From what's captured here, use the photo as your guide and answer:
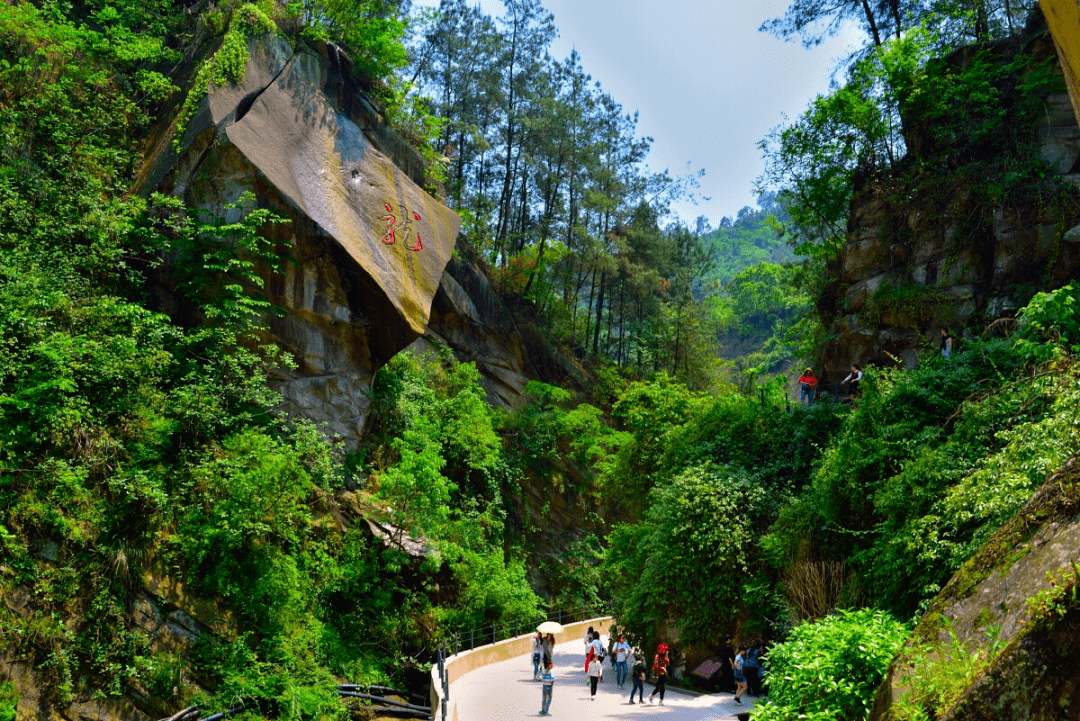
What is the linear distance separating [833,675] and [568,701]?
28.2 feet

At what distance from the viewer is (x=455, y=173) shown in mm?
35812

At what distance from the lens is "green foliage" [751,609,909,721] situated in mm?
6211

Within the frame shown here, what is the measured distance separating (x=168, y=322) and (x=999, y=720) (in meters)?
16.8

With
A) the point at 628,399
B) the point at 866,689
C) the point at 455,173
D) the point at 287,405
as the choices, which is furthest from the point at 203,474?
the point at 455,173

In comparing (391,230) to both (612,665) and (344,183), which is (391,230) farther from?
(612,665)

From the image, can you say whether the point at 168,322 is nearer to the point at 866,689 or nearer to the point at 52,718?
the point at 52,718

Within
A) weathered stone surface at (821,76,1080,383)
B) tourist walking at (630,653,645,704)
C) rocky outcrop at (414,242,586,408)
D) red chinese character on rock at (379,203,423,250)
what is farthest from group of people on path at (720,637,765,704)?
rocky outcrop at (414,242,586,408)

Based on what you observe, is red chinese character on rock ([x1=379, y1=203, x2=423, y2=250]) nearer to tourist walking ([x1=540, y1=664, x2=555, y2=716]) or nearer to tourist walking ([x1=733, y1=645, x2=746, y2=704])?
tourist walking ([x1=540, y1=664, x2=555, y2=716])

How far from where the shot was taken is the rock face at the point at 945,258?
1761 cm

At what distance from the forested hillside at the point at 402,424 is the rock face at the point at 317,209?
12cm

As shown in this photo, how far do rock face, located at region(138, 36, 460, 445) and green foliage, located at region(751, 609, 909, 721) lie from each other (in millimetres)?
13761

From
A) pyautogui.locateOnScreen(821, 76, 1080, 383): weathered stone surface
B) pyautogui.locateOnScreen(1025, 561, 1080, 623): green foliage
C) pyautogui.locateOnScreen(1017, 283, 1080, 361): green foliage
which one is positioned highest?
pyautogui.locateOnScreen(821, 76, 1080, 383): weathered stone surface

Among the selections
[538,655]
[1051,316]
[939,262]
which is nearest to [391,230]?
[538,655]

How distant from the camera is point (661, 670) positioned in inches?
548
